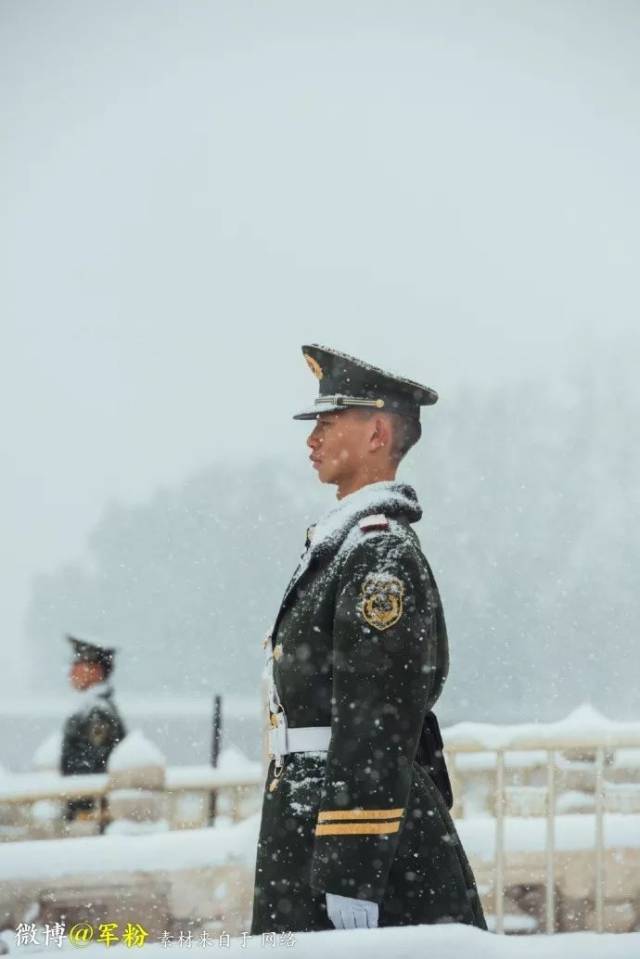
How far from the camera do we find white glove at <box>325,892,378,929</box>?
2150 mm

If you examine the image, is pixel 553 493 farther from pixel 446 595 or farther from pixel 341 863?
pixel 341 863

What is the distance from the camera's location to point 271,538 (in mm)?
58156

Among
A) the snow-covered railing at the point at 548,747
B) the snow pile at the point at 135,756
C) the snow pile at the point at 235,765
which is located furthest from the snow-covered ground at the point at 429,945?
the snow pile at the point at 235,765

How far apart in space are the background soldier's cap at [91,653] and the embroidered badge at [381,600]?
566 cm

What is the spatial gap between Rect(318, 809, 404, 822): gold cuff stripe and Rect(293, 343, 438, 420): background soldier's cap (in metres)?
0.92

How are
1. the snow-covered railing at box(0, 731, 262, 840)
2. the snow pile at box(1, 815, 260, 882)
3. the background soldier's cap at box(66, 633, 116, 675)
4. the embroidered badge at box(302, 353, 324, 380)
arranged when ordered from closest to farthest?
the embroidered badge at box(302, 353, 324, 380) < the snow pile at box(1, 815, 260, 882) < the snow-covered railing at box(0, 731, 262, 840) < the background soldier's cap at box(66, 633, 116, 675)

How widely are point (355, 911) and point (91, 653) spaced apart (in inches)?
227

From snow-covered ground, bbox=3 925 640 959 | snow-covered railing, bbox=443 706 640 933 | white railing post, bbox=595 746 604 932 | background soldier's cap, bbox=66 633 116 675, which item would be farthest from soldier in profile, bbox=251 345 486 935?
background soldier's cap, bbox=66 633 116 675

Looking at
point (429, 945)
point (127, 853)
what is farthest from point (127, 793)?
point (429, 945)

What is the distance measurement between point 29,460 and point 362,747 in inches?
2857

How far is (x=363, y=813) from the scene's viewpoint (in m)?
2.18

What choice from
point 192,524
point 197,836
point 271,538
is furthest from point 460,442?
point 197,836

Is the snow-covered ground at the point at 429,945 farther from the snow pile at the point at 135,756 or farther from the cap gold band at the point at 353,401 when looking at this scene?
the snow pile at the point at 135,756

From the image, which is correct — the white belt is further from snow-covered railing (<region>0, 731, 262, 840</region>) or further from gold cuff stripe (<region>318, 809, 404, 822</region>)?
snow-covered railing (<region>0, 731, 262, 840</region>)
